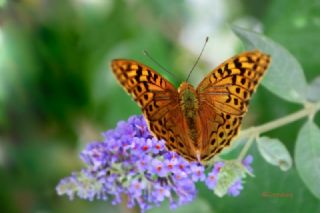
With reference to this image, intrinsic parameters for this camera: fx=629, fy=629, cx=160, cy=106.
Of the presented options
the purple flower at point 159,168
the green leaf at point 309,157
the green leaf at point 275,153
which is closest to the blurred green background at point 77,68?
the green leaf at point 309,157

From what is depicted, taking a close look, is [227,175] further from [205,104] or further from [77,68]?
[77,68]

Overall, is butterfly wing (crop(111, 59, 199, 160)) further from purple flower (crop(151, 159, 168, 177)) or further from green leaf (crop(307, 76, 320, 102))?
green leaf (crop(307, 76, 320, 102))

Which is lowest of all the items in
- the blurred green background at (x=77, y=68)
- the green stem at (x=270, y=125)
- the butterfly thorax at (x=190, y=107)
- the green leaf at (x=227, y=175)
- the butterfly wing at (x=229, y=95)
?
the green leaf at (x=227, y=175)

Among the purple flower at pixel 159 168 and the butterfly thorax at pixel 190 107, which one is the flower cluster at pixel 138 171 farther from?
the butterfly thorax at pixel 190 107

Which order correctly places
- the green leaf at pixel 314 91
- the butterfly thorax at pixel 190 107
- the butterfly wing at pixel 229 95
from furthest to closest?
the green leaf at pixel 314 91 < the butterfly thorax at pixel 190 107 < the butterfly wing at pixel 229 95

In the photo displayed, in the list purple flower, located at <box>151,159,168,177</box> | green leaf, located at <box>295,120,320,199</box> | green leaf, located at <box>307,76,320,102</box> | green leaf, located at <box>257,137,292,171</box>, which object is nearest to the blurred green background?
green leaf, located at <box>307,76,320,102</box>

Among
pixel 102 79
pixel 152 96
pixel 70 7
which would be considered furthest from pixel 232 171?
pixel 70 7

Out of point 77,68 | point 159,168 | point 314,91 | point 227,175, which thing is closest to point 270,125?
point 314,91
